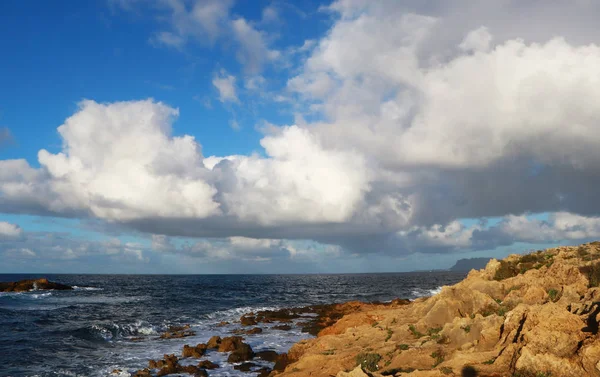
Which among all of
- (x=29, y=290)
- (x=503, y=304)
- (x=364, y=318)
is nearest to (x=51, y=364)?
(x=364, y=318)

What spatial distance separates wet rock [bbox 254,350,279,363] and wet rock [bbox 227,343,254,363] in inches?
25.5

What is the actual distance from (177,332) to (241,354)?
1550 centimetres

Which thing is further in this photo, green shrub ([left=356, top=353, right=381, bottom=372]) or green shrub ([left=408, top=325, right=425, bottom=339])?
green shrub ([left=408, top=325, right=425, bottom=339])

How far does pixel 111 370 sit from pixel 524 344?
2666cm

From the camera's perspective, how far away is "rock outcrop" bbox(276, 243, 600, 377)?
48.3 feet

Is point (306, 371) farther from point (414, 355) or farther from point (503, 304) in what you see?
point (503, 304)

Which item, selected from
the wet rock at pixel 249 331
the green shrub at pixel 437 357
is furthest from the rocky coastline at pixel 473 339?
the wet rock at pixel 249 331

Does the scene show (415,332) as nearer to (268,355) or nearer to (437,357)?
(437,357)

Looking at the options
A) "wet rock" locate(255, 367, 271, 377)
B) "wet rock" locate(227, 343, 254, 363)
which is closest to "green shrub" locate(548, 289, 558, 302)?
"wet rock" locate(255, 367, 271, 377)

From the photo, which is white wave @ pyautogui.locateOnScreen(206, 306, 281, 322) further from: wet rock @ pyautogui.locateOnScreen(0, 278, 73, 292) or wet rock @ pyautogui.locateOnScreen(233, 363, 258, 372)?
wet rock @ pyautogui.locateOnScreen(0, 278, 73, 292)

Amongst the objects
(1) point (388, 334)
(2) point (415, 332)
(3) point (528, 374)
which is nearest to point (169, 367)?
(1) point (388, 334)

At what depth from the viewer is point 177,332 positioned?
44219 mm

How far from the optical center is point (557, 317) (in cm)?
1585

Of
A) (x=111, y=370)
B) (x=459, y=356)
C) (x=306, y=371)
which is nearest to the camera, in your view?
(x=459, y=356)
